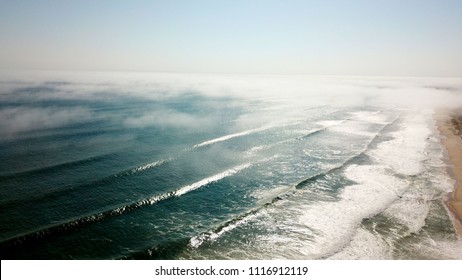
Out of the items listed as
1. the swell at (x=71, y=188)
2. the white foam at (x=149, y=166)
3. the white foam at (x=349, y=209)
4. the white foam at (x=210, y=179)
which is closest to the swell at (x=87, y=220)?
the white foam at (x=210, y=179)

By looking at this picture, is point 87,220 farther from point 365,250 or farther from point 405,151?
point 405,151

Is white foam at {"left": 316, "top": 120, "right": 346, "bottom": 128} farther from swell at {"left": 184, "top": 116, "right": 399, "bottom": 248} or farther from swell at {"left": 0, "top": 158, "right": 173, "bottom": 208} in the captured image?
swell at {"left": 0, "top": 158, "right": 173, "bottom": 208}

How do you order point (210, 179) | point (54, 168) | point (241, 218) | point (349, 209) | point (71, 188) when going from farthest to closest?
point (54, 168) < point (210, 179) < point (71, 188) < point (349, 209) < point (241, 218)

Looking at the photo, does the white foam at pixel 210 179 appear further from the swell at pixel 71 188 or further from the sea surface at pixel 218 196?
the swell at pixel 71 188

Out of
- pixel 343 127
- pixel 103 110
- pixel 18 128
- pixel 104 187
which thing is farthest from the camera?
pixel 103 110

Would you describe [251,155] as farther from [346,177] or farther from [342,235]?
[342,235]

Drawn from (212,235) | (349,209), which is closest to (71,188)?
(212,235)

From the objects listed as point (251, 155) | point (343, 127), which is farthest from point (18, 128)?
point (343, 127)

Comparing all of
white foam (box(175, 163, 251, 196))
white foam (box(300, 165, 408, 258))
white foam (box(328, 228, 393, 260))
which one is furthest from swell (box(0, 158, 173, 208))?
white foam (box(328, 228, 393, 260))

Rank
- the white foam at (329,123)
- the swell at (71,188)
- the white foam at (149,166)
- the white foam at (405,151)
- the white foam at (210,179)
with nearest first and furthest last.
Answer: the swell at (71,188) → the white foam at (210,179) → the white foam at (149,166) → the white foam at (405,151) → the white foam at (329,123)
